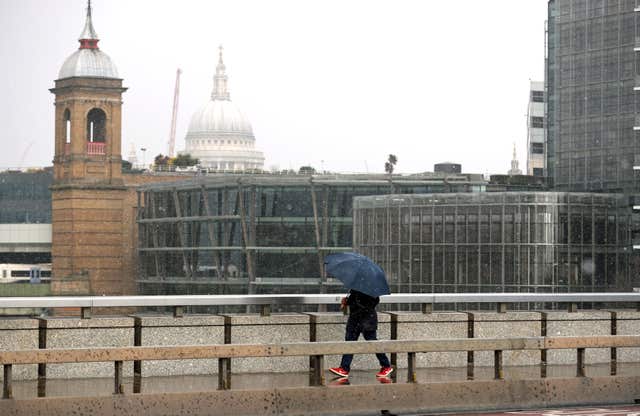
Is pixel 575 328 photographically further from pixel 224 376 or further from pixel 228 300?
pixel 224 376

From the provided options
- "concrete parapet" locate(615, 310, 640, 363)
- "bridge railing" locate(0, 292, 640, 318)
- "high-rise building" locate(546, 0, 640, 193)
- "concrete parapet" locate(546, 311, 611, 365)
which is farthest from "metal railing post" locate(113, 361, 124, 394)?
"high-rise building" locate(546, 0, 640, 193)

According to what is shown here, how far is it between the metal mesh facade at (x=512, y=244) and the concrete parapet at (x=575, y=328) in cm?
6622

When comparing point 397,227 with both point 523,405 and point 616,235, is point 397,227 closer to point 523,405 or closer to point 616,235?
point 616,235

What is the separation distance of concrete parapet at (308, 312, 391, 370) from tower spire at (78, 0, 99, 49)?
479 ft

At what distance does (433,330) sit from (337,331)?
5.18 ft

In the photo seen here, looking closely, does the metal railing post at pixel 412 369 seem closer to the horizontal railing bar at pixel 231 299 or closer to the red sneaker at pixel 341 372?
the red sneaker at pixel 341 372

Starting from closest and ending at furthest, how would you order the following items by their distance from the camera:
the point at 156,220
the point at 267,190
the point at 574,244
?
the point at 574,244 < the point at 267,190 < the point at 156,220

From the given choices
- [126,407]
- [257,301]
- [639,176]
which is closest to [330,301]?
[257,301]

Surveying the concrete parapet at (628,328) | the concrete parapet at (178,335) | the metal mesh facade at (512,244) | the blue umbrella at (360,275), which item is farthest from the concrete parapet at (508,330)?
the metal mesh facade at (512,244)

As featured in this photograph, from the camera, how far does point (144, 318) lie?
1975 centimetres

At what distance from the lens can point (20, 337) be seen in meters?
19.2

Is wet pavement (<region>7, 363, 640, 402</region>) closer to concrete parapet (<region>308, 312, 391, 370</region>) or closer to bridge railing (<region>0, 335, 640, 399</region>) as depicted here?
concrete parapet (<region>308, 312, 391, 370</region>)

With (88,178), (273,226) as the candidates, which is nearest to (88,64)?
(88,178)

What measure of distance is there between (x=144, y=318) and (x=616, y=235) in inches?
3033
